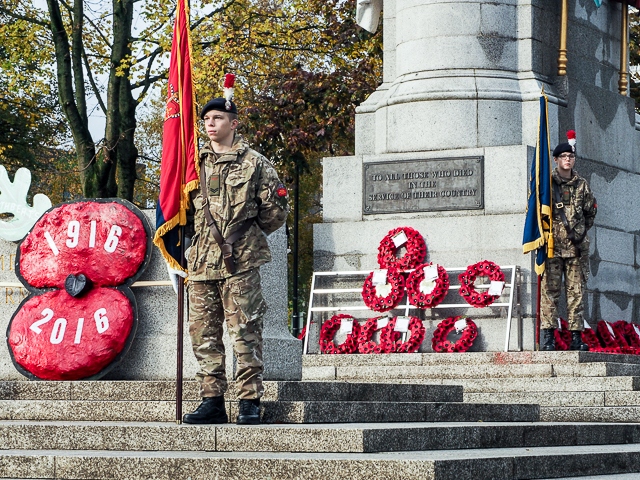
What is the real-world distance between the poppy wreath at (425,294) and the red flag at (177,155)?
6904 millimetres

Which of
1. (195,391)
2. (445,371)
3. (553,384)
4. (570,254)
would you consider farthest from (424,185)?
(195,391)

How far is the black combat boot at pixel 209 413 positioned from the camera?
9.30 meters

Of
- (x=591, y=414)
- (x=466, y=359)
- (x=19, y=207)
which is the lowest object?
(x=591, y=414)

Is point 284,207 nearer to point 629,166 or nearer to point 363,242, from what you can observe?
point 363,242

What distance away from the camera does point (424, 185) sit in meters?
17.4

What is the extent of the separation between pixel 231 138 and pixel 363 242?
8127 mm

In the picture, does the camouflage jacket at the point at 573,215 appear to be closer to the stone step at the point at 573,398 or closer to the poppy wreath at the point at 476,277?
the poppy wreath at the point at 476,277

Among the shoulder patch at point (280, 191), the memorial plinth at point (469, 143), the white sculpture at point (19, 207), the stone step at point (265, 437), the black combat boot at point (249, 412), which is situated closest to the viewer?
the stone step at point (265, 437)

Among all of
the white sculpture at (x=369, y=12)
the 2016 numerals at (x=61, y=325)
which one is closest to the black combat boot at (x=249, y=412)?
the 2016 numerals at (x=61, y=325)

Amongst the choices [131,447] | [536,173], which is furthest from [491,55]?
[131,447]

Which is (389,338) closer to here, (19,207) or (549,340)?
(549,340)

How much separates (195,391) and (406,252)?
7.23 m

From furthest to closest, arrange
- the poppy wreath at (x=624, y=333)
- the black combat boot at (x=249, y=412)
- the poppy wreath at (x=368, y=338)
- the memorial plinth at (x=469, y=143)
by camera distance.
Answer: the poppy wreath at (x=624, y=333)
the memorial plinth at (x=469, y=143)
the poppy wreath at (x=368, y=338)
the black combat boot at (x=249, y=412)

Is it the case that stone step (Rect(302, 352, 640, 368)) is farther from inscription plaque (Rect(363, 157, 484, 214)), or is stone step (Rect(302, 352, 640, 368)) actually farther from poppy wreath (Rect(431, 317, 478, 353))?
inscription plaque (Rect(363, 157, 484, 214))
